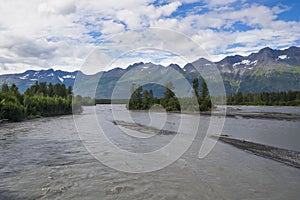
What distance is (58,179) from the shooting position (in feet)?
39.7

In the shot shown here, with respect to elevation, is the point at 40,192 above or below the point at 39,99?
below

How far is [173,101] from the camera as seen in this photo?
3711 inches

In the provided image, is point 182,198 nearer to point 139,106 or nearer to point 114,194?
point 114,194

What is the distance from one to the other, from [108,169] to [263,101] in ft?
533

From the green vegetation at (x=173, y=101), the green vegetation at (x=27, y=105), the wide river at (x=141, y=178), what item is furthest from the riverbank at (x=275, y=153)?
the green vegetation at (x=173, y=101)

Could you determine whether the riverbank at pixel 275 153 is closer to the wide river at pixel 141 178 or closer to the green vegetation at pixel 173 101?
the wide river at pixel 141 178

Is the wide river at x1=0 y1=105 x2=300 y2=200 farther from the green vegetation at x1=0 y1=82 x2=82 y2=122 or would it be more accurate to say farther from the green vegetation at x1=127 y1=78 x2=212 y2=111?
the green vegetation at x1=127 y1=78 x2=212 y2=111

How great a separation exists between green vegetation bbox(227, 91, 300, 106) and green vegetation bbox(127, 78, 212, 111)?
6796 centimetres

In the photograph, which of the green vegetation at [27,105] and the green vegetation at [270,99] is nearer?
the green vegetation at [27,105]

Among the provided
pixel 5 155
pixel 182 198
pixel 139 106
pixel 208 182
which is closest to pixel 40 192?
pixel 182 198

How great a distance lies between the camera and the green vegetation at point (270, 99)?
5680 inches

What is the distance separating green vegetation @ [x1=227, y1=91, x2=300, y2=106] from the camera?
144 m

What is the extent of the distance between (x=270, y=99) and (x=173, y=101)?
8930 centimetres

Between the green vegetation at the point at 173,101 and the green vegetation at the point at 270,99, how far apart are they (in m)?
68.0
